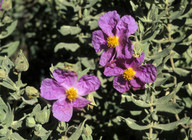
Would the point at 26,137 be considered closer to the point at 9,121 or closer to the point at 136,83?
the point at 9,121

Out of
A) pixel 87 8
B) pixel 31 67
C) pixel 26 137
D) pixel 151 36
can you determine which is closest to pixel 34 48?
pixel 31 67

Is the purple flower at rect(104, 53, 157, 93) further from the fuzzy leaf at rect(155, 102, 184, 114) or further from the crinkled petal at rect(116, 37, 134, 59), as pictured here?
the fuzzy leaf at rect(155, 102, 184, 114)

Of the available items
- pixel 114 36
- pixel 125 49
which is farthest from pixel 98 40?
pixel 125 49

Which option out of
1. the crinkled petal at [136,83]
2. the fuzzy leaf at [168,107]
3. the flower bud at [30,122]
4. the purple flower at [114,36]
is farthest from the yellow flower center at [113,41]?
the flower bud at [30,122]

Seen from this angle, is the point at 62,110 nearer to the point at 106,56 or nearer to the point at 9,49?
the point at 106,56

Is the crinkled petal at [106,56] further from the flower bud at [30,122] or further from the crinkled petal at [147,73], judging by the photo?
the flower bud at [30,122]
